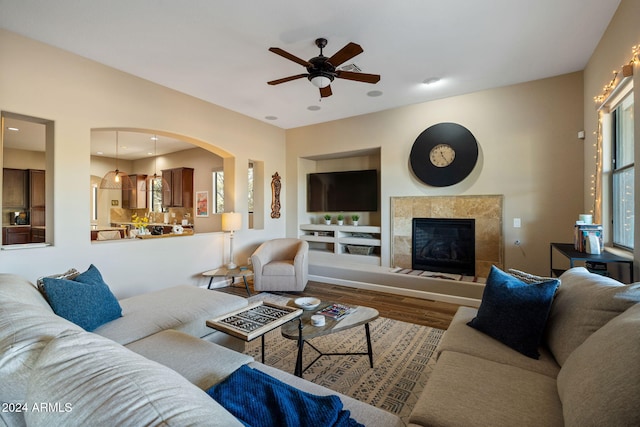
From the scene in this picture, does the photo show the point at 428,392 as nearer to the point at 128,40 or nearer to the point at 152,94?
the point at 128,40

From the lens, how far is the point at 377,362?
243 cm

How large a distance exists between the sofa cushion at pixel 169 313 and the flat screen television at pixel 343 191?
3305 millimetres

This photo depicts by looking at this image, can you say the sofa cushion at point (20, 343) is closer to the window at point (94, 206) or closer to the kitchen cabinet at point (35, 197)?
the kitchen cabinet at point (35, 197)

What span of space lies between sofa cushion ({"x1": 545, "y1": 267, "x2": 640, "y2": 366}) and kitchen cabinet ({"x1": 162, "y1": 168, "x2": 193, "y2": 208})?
24.5ft

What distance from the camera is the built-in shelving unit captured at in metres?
5.16

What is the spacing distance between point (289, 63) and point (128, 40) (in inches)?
64.5

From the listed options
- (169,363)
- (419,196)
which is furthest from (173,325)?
(419,196)

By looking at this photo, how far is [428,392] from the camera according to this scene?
1.34 meters

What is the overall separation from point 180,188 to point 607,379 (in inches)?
311

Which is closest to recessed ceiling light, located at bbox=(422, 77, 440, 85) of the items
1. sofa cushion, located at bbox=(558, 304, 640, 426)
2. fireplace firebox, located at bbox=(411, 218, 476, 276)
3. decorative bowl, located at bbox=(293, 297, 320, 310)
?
fireplace firebox, located at bbox=(411, 218, 476, 276)

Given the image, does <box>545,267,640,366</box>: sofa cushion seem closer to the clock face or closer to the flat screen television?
the clock face

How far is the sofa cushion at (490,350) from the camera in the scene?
153 cm

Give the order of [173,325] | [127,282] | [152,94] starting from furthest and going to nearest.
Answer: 1. [152,94]
2. [127,282]
3. [173,325]

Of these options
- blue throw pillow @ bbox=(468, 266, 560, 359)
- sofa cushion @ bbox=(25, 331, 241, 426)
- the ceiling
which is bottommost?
blue throw pillow @ bbox=(468, 266, 560, 359)
